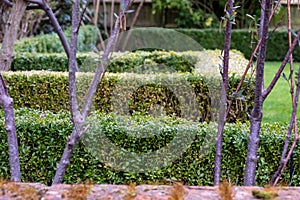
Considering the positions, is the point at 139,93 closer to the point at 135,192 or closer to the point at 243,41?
the point at 135,192

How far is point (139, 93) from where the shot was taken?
4988 mm

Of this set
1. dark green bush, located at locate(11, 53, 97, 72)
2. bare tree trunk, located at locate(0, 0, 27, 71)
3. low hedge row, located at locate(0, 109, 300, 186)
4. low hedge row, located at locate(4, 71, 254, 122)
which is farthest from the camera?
dark green bush, located at locate(11, 53, 97, 72)

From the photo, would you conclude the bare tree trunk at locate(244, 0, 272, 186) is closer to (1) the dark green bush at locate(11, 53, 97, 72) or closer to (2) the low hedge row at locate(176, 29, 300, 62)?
(1) the dark green bush at locate(11, 53, 97, 72)

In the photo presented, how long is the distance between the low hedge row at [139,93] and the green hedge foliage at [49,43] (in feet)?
8.00

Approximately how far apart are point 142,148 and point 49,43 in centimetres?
661

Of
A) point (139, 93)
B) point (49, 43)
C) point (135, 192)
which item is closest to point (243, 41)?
point (49, 43)

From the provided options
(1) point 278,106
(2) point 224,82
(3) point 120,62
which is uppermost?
(2) point 224,82

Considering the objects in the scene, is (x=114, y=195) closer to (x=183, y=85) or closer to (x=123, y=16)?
(x=123, y=16)

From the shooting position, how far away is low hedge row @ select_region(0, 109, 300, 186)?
134 inches

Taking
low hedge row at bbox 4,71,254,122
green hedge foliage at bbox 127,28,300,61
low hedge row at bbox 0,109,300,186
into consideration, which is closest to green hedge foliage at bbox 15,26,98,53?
green hedge foliage at bbox 127,28,300,61

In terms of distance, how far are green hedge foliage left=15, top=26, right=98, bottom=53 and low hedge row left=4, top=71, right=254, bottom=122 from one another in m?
2.44

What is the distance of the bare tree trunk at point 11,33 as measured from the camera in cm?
480

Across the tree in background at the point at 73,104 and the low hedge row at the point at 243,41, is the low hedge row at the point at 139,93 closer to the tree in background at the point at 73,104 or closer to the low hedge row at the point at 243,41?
the tree in background at the point at 73,104

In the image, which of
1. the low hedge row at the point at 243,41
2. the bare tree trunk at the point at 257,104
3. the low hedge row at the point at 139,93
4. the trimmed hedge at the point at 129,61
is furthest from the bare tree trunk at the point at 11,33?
the low hedge row at the point at 243,41
